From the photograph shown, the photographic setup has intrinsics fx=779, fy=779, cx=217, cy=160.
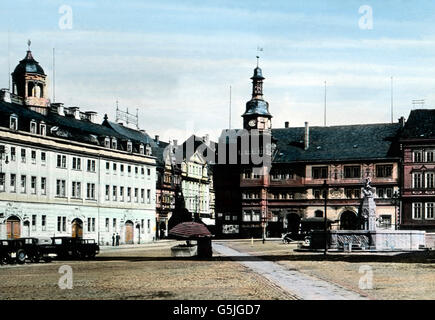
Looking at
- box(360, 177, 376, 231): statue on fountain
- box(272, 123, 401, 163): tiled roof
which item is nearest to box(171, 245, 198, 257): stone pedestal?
box(360, 177, 376, 231): statue on fountain

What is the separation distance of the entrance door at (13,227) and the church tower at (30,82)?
21.2 m

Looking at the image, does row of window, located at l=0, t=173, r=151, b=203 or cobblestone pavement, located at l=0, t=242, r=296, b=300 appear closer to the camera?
cobblestone pavement, located at l=0, t=242, r=296, b=300

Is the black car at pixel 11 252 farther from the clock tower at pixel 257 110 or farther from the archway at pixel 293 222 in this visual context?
the clock tower at pixel 257 110

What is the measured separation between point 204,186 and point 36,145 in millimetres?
63754

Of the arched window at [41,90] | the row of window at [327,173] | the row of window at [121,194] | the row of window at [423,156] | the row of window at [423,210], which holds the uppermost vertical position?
the arched window at [41,90]

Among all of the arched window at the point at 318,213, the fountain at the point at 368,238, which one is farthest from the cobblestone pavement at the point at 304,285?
the arched window at the point at 318,213

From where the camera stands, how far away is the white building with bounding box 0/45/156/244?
66750 mm

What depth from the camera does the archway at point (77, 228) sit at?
75.0 metres

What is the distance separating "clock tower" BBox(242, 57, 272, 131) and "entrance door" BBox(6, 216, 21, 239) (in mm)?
48249

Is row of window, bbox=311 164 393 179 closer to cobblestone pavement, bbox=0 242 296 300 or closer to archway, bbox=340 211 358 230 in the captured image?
archway, bbox=340 211 358 230

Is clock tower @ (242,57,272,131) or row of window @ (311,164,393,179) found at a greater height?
clock tower @ (242,57,272,131)

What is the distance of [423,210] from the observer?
92.2 meters

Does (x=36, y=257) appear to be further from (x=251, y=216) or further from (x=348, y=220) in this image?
(x=251, y=216)
